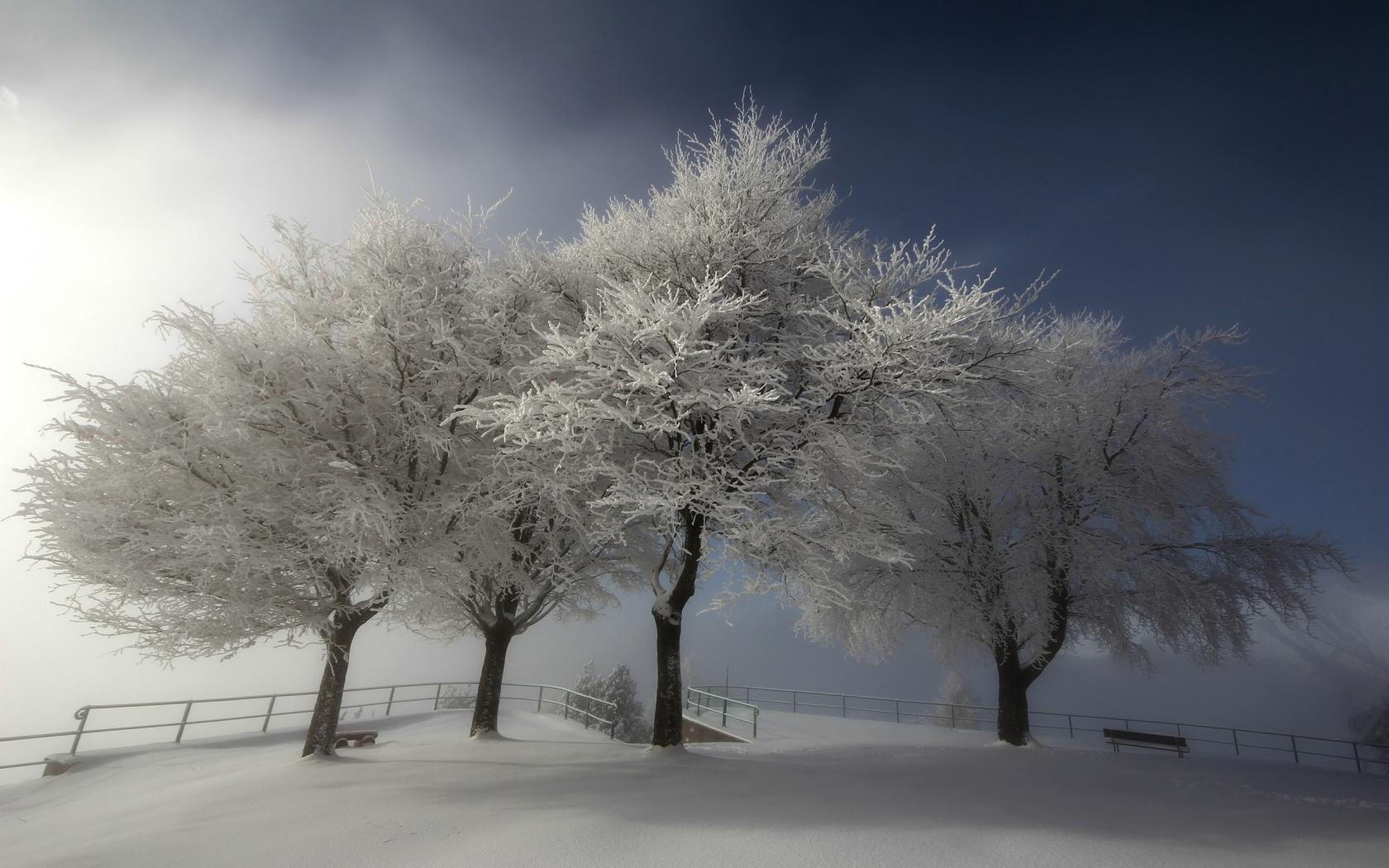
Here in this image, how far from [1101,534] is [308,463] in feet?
52.6

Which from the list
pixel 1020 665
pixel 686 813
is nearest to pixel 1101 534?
pixel 1020 665

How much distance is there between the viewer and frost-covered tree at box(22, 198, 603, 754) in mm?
8867

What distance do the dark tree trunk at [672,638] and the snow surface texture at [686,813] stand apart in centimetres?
51

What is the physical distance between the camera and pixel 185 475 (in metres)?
9.27

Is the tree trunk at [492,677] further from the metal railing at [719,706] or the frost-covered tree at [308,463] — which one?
the metal railing at [719,706]

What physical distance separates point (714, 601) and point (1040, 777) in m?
5.76

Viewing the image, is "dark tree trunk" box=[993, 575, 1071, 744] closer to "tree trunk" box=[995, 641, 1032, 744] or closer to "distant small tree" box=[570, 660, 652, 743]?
"tree trunk" box=[995, 641, 1032, 744]

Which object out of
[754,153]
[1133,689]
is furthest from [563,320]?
[1133,689]

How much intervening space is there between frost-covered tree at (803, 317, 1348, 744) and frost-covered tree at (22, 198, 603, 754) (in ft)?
32.9

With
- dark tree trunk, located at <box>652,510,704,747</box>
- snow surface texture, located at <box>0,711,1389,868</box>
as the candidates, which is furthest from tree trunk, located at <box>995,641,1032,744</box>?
dark tree trunk, located at <box>652,510,704,747</box>

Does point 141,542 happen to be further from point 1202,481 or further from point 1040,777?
point 1202,481

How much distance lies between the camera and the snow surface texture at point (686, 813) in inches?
238

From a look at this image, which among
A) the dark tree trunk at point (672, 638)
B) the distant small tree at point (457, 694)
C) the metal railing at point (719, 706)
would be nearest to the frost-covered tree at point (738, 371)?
the dark tree trunk at point (672, 638)

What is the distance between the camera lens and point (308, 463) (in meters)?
9.75
